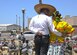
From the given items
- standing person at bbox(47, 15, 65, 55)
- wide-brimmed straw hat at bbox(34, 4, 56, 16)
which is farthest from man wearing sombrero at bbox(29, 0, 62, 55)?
standing person at bbox(47, 15, 65, 55)

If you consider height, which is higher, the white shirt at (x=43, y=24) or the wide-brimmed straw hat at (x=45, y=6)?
the wide-brimmed straw hat at (x=45, y=6)

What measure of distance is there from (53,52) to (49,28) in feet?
2.07

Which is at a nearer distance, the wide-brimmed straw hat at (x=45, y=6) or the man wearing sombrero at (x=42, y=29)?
the man wearing sombrero at (x=42, y=29)

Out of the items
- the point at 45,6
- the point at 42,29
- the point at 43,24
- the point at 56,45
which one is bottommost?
the point at 56,45

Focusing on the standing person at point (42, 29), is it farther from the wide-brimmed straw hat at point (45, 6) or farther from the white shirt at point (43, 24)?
the wide-brimmed straw hat at point (45, 6)

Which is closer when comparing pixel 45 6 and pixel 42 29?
pixel 42 29

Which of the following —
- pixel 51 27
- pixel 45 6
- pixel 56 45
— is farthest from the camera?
pixel 56 45

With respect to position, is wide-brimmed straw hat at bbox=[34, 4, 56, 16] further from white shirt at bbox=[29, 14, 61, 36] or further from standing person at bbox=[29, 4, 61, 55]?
white shirt at bbox=[29, 14, 61, 36]

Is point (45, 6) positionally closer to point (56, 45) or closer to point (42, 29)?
point (42, 29)

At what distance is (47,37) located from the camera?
693 cm

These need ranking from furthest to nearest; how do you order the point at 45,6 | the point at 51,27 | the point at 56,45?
the point at 56,45 < the point at 45,6 < the point at 51,27

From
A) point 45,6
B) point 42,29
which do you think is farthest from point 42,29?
point 45,6

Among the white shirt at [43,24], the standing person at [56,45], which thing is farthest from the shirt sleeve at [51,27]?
the standing person at [56,45]

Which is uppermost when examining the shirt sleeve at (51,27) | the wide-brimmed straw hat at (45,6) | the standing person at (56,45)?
the wide-brimmed straw hat at (45,6)
